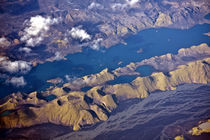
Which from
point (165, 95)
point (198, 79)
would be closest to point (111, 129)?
point (165, 95)

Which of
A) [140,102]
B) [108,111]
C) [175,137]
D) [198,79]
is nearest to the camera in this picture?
[175,137]

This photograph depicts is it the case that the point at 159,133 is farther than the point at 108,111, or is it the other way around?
the point at 108,111

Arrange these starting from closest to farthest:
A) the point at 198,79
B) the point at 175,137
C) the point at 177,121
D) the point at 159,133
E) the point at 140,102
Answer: the point at 175,137, the point at 159,133, the point at 177,121, the point at 140,102, the point at 198,79

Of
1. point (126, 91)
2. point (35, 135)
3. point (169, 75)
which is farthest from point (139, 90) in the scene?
point (35, 135)

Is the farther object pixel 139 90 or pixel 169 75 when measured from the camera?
pixel 169 75

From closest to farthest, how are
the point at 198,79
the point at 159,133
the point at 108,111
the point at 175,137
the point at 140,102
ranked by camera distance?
1. the point at 175,137
2. the point at 159,133
3. the point at 108,111
4. the point at 140,102
5. the point at 198,79

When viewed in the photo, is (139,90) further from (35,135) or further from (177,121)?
(35,135)

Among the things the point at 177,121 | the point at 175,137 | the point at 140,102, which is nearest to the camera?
the point at 175,137

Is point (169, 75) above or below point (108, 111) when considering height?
above

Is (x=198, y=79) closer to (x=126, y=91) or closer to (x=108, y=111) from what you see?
(x=126, y=91)
